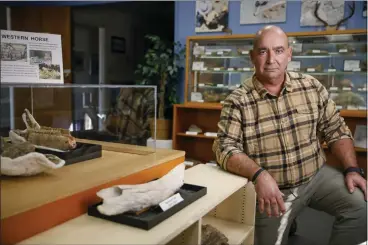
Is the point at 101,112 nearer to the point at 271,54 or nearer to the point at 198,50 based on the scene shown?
the point at 198,50

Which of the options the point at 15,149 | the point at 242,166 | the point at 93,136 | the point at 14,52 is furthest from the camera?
the point at 93,136

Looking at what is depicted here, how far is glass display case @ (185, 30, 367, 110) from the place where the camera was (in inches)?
138

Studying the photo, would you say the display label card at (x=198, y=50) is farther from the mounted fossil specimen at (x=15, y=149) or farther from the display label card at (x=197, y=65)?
the mounted fossil specimen at (x=15, y=149)

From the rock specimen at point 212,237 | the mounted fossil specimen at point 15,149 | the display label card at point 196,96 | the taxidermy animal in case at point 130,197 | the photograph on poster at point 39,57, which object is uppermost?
the photograph on poster at point 39,57

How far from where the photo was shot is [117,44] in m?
5.80

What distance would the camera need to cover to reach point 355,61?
11.5 ft

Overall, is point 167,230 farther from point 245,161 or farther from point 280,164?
point 280,164

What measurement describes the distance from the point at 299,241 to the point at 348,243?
787 millimetres

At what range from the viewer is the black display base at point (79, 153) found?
4.23 feet

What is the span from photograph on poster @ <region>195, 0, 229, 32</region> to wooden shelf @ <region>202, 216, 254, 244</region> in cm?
299

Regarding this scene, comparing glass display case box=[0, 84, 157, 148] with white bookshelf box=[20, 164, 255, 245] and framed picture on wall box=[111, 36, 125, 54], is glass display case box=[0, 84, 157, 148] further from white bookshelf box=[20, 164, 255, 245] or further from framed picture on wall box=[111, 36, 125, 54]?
framed picture on wall box=[111, 36, 125, 54]

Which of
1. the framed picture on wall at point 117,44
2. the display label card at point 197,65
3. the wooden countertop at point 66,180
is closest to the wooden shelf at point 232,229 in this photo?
the wooden countertop at point 66,180

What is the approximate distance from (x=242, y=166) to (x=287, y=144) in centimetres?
33

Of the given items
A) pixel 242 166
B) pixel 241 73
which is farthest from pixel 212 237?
pixel 241 73
